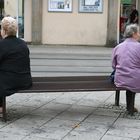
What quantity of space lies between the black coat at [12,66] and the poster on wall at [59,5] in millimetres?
14432

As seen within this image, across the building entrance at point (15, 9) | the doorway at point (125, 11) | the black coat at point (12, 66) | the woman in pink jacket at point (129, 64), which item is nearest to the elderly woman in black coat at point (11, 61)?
the black coat at point (12, 66)

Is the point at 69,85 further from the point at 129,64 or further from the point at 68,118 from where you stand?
the point at 129,64

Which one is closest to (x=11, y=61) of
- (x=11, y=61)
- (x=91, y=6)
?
(x=11, y=61)

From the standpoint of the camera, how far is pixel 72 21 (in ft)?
68.7

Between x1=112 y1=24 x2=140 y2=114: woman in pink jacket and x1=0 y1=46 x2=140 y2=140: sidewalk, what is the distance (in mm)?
465

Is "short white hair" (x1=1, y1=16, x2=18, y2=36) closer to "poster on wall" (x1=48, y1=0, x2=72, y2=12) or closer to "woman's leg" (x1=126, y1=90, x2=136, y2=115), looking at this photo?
"woman's leg" (x1=126, y1=90, x2=136, y2=115)

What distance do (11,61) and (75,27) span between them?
14.5 metres

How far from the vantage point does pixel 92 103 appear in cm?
800

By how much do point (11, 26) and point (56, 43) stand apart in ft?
47.7

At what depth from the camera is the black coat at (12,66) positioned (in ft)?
21.2

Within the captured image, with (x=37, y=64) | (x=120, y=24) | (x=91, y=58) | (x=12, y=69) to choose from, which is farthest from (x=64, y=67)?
(x=120, y=24)

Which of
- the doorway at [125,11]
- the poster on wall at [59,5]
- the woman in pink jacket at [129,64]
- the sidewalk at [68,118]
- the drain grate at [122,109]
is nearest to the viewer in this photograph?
the sidewalk at [68,118]

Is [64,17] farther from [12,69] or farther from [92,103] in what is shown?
[12,69]

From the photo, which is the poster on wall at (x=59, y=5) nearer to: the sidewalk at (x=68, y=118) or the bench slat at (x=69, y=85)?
the sidewalk at (x=68, y=118)
